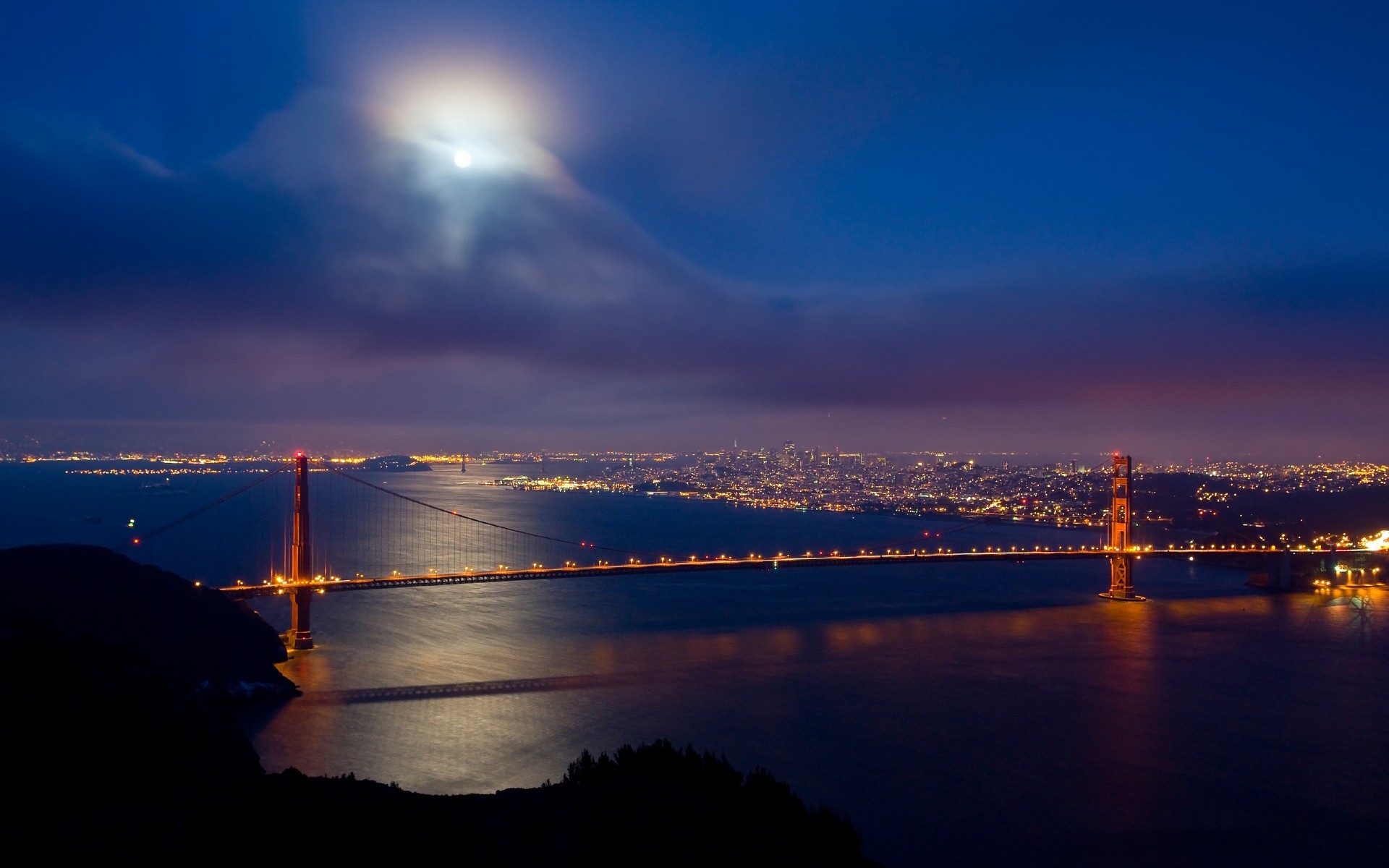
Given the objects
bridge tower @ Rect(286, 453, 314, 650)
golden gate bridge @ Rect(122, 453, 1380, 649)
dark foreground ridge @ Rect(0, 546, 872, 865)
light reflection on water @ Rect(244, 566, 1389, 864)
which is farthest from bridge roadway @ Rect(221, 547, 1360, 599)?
dark foreground ridge @ Rect(0, 546, 872, 865)

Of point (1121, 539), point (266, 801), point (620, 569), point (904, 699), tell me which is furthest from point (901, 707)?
point (1121, 539)

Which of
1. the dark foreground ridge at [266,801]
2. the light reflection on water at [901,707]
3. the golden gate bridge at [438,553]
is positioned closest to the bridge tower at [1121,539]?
the golden gate bridge at [438,553]

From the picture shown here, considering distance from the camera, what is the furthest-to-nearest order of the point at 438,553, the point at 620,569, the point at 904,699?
1. the point at 438,553
2. the point at 620,569
3. the point at 904,699

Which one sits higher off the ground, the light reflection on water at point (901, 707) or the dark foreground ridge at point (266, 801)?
the dark foreground ridge at point (266, 801)

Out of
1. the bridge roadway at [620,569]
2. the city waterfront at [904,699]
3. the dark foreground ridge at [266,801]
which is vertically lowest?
the city waterfront at [904,699]

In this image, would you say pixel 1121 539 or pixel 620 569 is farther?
pixel 1121 539

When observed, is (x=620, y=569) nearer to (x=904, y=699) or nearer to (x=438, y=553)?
(x=904, y=699)

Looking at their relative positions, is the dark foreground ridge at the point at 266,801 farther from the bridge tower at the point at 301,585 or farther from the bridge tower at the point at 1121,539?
the bridge tower at the point at 1121,539
